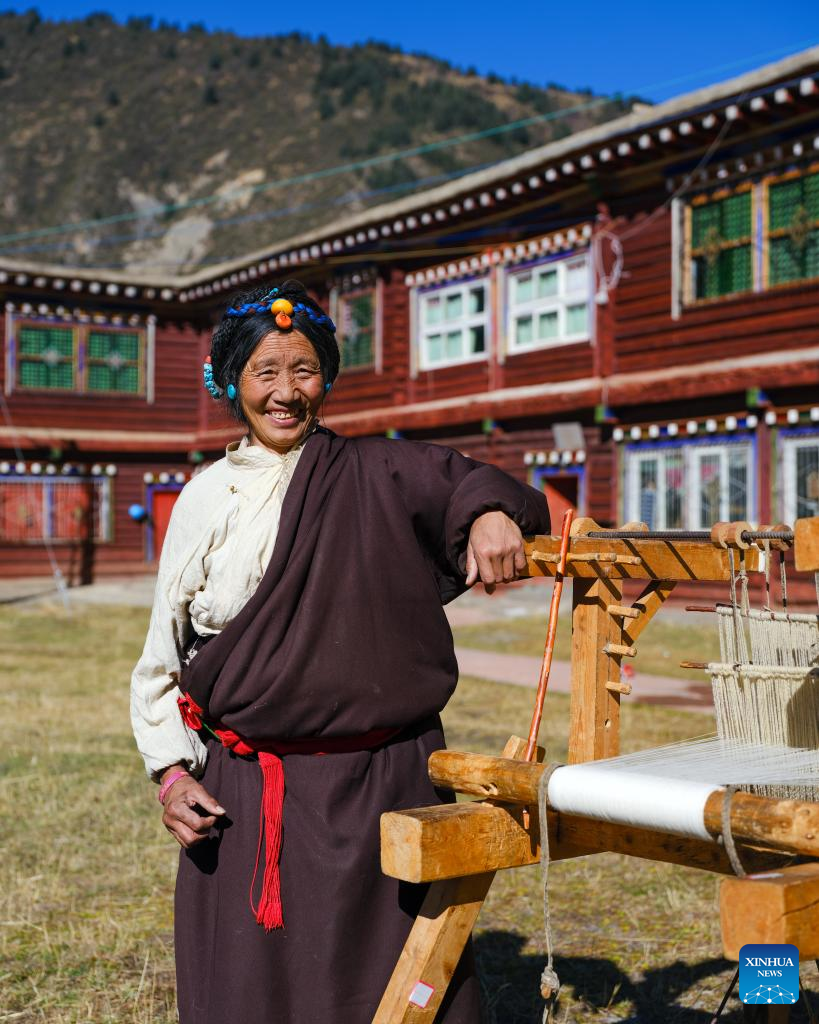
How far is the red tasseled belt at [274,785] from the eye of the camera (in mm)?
2100

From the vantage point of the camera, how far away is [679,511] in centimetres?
1373

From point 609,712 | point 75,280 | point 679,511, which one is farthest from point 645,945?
point 75,280

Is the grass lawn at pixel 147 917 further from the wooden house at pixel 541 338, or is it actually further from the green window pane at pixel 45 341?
the green window pane at pixel 45 341

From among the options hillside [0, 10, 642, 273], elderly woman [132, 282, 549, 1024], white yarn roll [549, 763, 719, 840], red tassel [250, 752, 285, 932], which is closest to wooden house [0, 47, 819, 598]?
elderly woman [132, 282, 549, 1024]

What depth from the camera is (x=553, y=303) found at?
1521 cm

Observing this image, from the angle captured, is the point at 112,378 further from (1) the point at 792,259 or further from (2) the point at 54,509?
(1) the point at 792,259

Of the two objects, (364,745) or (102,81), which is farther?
(102,81)

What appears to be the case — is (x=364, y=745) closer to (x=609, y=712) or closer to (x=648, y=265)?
(x=609, y=712)

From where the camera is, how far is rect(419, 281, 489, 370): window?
1652 cm

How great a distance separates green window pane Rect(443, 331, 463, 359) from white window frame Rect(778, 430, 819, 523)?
5.83 meters

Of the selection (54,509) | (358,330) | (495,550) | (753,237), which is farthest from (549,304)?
(495,550)

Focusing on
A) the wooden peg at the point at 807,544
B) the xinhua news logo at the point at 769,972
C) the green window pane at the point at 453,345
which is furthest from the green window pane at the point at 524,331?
the xinhua news logo at the point at 769,972

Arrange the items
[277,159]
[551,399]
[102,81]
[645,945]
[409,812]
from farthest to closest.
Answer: [102,81]
[277,159]
[551,399]
[645,945]
[409,812]

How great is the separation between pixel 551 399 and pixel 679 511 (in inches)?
97.2
